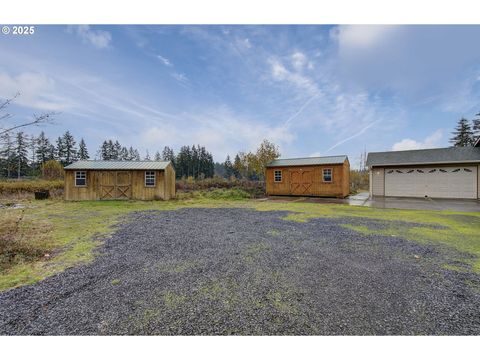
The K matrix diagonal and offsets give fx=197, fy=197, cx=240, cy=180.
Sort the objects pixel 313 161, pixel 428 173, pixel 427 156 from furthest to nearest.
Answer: pixel 313 161
pixel 427 156
pixel 428 173

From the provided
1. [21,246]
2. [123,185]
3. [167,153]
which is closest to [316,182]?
[123,185]

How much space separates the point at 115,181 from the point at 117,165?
1.30 meters

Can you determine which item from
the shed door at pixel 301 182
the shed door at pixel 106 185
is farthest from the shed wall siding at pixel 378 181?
the shed door at pixel 106 185

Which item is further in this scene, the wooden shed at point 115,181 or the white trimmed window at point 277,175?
the white trimmed window at point 277,175

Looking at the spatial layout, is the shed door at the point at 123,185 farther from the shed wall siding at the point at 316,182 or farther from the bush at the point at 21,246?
the shed wall siding at the point at 316,182

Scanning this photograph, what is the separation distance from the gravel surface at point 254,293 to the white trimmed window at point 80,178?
13521mm

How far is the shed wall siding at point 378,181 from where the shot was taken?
15852mm

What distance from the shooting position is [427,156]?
15.0 m

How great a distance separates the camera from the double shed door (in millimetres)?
14859

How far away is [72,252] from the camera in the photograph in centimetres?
409

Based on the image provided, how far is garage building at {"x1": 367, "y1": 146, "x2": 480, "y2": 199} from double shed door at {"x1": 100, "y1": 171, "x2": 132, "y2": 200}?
63.0 ft

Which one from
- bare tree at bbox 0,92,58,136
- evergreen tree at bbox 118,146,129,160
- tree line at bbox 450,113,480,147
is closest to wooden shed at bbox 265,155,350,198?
bare tree at bbox 0,92,58,136

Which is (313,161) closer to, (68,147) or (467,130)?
(467,130)

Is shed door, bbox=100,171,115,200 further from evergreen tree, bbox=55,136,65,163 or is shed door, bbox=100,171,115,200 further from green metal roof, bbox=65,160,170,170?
evergreen tree, bbox=55,136,65,163
